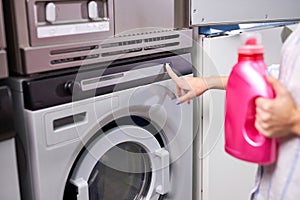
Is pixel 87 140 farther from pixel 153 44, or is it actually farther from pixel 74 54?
pixel 153 44

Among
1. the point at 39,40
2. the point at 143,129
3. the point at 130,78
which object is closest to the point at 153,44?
the point at 130,78

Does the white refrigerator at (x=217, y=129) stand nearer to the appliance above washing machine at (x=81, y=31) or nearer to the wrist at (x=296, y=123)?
the appliance above washing machine at (x=81, y=31)

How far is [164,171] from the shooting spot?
1298mm

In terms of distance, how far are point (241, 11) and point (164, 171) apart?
2.02ft

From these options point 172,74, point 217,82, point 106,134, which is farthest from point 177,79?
point 106,134

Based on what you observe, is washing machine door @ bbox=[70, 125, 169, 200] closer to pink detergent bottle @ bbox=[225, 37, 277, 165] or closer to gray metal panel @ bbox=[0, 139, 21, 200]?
gray metal panel @ bbox=[0, 139, 21, 200]

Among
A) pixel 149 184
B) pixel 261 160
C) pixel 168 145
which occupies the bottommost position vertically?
pixel 149 184

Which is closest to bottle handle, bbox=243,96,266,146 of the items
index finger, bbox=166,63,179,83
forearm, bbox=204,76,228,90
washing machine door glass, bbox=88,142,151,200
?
forearm, bbox=204,76,228,90

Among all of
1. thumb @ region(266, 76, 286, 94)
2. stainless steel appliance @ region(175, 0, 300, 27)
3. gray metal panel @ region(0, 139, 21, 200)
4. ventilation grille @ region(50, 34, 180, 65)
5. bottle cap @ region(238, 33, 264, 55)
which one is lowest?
gray metal panel @ region(0, 139, 21, 200)

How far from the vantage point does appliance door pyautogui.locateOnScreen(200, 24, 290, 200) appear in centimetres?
135

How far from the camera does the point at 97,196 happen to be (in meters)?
1.21

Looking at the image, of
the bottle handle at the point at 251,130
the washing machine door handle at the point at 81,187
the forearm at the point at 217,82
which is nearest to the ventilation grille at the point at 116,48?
the forearm at the point at 217,82

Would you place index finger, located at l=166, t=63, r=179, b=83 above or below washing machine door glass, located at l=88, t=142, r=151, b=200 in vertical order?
above

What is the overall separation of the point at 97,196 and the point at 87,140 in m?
0.23
